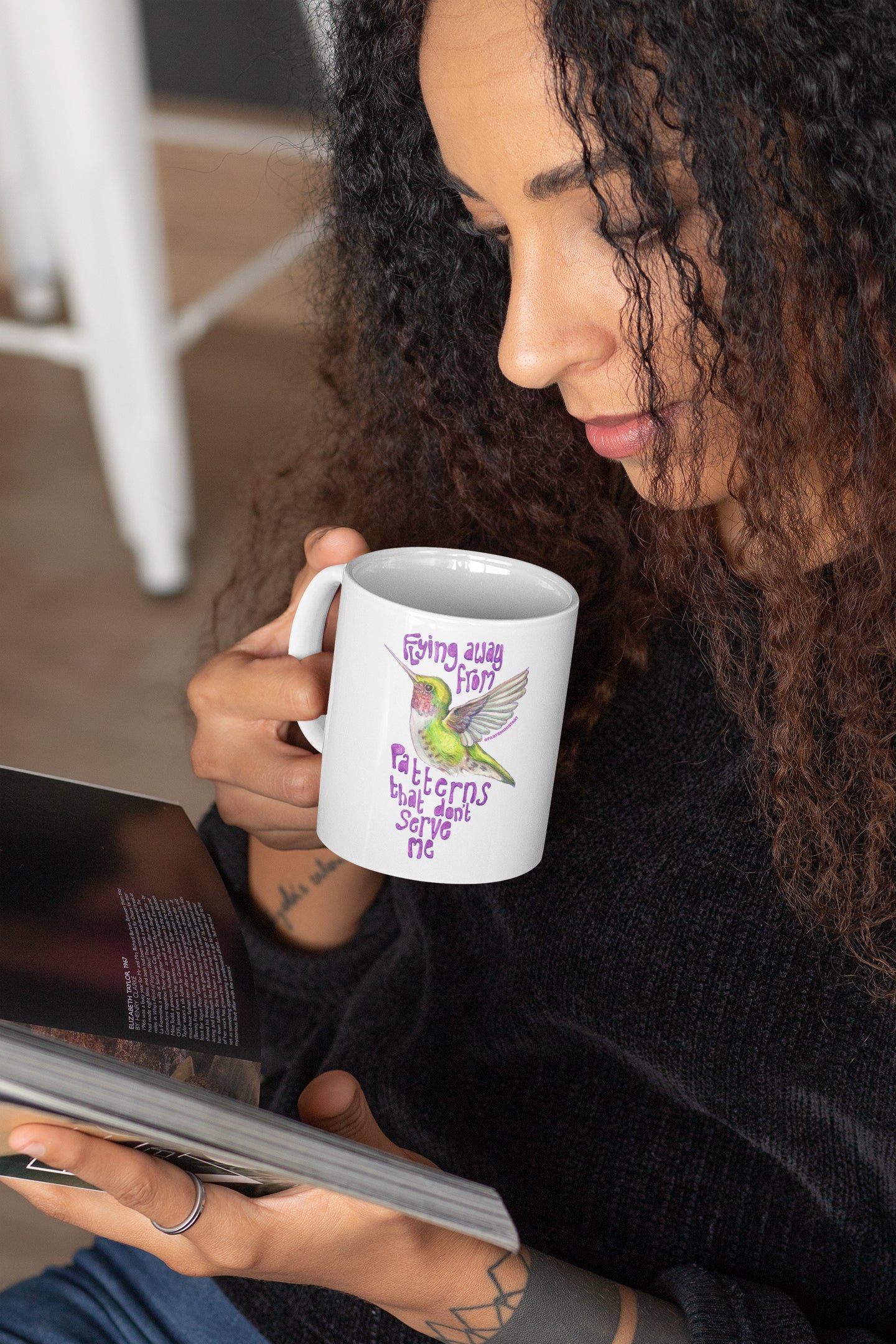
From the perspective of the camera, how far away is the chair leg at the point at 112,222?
4.61 ft

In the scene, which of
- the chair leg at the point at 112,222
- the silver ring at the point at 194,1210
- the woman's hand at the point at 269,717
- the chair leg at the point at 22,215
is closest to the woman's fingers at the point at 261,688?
the woman's hand at the point at 269,717

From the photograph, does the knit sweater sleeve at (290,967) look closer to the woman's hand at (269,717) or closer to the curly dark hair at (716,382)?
the woman's hand at (269,717)

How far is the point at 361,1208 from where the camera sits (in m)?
0.55

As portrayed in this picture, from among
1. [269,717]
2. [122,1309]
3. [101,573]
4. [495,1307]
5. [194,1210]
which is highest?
[269,717]

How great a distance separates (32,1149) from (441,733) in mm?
231

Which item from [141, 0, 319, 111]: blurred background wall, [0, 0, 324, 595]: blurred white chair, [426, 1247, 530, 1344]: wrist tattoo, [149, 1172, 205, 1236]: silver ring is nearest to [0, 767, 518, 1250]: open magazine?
[149, 1172, 205, 1236]: silver ring

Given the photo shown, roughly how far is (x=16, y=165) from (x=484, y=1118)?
241cm

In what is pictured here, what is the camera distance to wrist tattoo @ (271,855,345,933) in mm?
800

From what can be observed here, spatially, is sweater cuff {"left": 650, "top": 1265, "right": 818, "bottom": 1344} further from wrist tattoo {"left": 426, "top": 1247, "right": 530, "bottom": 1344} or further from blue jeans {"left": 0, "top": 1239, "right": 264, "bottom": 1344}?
blue jeans {"left": 0, "top": 1239, "right": 264, "bottom": 1344}

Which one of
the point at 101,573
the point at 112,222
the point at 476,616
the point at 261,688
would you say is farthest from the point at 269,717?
the point at 101,573

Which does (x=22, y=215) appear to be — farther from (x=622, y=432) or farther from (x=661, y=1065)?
(x=661, y=1065)

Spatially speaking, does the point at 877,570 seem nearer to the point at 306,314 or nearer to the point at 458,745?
the point at 458,745

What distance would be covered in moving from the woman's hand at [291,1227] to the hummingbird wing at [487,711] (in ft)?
0.64

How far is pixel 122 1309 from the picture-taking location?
0.73 metres
